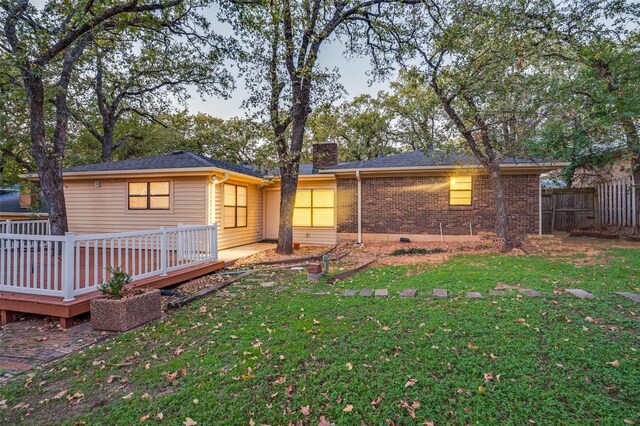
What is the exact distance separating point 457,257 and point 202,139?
19.9 metres

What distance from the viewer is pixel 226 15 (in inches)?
295

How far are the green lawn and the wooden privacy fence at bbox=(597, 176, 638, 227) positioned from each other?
344 inches

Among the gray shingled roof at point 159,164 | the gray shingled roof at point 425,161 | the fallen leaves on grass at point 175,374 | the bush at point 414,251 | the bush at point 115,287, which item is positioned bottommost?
the fallen leaves on grass at point 175,374

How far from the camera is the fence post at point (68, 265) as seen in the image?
4.15 meters

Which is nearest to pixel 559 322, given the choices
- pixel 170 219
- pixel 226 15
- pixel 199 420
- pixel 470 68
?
pixel 199 420

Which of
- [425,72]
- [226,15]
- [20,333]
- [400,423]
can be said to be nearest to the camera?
[400,423]

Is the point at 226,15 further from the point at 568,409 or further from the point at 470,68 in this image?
the point at 568,409

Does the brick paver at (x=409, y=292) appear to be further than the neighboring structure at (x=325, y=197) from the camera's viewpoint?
No

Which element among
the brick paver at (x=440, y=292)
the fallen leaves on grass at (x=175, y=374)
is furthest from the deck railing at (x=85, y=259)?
the brick paver at (x=440, y=292)

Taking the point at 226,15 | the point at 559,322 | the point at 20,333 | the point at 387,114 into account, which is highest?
the point at 387,114

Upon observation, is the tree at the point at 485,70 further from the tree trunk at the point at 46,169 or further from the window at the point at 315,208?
the tree trunk at the point at 46,169

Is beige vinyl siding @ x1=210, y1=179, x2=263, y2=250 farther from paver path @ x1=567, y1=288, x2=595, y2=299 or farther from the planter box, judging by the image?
paver path @ x1=567, y1=288, x2=595, y2=299

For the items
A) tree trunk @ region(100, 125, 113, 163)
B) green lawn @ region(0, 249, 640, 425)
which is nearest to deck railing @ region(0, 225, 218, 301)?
green lawn @ region(0, 249, 640, 425)

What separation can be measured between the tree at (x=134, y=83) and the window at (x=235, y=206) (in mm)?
4078
